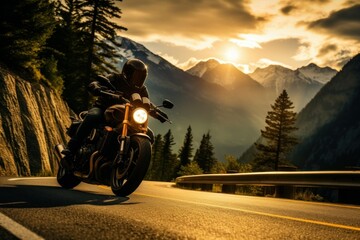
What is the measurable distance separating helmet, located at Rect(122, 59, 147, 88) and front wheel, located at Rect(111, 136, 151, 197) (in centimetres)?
128

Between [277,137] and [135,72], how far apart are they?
49.5 metres

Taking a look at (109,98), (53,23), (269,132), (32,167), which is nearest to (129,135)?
(109,98)

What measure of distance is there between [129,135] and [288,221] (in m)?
2.71

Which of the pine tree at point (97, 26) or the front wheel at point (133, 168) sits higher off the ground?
the pine tree at point (97, 26)

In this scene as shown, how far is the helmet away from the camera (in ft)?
22.7

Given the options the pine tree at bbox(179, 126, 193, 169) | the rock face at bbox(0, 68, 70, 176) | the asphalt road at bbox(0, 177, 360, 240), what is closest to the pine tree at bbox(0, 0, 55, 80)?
the rock face at bbox(0, 68, 70, 176)

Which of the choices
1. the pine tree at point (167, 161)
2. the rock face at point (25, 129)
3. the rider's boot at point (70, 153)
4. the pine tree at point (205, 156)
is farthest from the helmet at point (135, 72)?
the pine tree at point (167, 161)

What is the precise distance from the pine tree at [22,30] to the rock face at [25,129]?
1.06 meters

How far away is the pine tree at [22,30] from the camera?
19484 mm

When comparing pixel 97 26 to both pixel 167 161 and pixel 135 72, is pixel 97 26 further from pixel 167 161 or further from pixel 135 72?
pixel 167 161

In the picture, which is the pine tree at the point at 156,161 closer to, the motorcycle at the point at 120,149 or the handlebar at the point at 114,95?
the motorcycle at the point at 120,149

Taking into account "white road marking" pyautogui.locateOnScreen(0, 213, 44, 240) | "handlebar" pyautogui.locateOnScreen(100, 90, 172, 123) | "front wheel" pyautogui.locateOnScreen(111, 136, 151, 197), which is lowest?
"white road marking" pyautogui.locateOnScreen(0, 213, 44, 240)

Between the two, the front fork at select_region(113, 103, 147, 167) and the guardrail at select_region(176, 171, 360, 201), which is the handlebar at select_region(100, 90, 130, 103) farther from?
the guardrail at select_region(176, 171, 360, 201)

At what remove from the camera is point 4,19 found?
19375 mm
